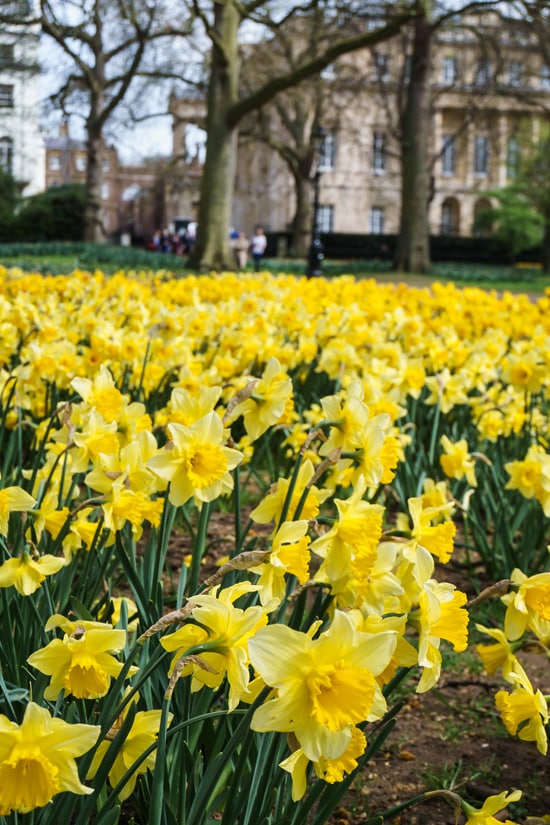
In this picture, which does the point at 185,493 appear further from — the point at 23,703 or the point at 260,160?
the point at 260,160

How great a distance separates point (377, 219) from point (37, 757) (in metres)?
45.9

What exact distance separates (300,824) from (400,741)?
84cm

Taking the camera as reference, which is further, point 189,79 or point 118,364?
point 189,79

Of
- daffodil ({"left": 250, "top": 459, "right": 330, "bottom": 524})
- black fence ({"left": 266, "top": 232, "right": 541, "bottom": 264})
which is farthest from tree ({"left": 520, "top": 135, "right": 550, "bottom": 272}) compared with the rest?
daffodil ({"left": 250, "top": 459, "right": 330, "bottom": 524})

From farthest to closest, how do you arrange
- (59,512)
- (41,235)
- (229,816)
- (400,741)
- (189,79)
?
1. (41,235)
2. (189,79)
3. (400,741)
4. (59,512)
5. (229,816)

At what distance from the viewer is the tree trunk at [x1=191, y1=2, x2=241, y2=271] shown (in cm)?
1468

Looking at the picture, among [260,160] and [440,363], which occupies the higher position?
[260,160]

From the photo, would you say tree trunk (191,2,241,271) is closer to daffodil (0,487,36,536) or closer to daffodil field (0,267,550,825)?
daffodil field (0,267,550,825)

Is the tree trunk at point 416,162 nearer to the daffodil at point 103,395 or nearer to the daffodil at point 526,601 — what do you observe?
the daffodil at point 103,395

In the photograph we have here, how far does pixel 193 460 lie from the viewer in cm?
136

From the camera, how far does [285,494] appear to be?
4.60ft

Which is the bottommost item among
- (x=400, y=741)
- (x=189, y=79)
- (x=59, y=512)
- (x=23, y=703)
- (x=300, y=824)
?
(x=400, y=741)

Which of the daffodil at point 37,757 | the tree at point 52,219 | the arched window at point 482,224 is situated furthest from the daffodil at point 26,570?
the tree at point 52,219

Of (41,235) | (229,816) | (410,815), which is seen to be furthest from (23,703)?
(41,235)
